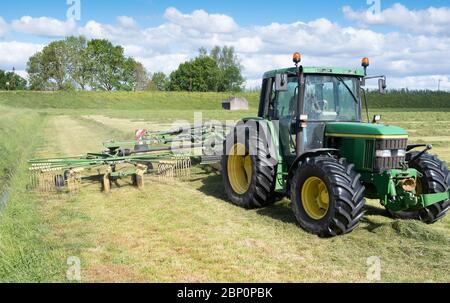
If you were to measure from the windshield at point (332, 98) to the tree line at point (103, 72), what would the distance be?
79.6 metres

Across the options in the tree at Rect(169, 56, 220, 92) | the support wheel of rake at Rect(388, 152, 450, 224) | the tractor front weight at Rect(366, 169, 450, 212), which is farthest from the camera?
the tree at Rect(169, 56, 220, 92)

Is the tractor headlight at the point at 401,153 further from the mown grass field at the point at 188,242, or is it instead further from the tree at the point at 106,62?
the tree at the point at 106,62

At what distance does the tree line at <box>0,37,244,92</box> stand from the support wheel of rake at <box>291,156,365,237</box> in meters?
80.3

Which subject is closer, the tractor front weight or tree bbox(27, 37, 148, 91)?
the tractor front weight

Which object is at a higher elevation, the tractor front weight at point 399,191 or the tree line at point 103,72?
the tree line at point 103,72

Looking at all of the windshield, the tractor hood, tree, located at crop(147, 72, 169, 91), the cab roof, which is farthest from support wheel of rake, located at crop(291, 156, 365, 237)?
tree, located at crop(147, 72, 169, 91)

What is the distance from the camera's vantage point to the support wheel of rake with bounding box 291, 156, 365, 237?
563 cm

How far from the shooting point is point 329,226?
579cm

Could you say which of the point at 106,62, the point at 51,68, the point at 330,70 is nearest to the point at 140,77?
the point at 106,62

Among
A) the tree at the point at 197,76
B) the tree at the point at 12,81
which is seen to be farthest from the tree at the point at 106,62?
the tree at the point at 12,81

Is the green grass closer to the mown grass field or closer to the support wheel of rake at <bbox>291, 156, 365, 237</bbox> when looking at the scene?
the mown grass field

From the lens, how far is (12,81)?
92.2m

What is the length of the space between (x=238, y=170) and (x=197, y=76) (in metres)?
87.4

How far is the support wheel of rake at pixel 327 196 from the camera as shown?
563cm
